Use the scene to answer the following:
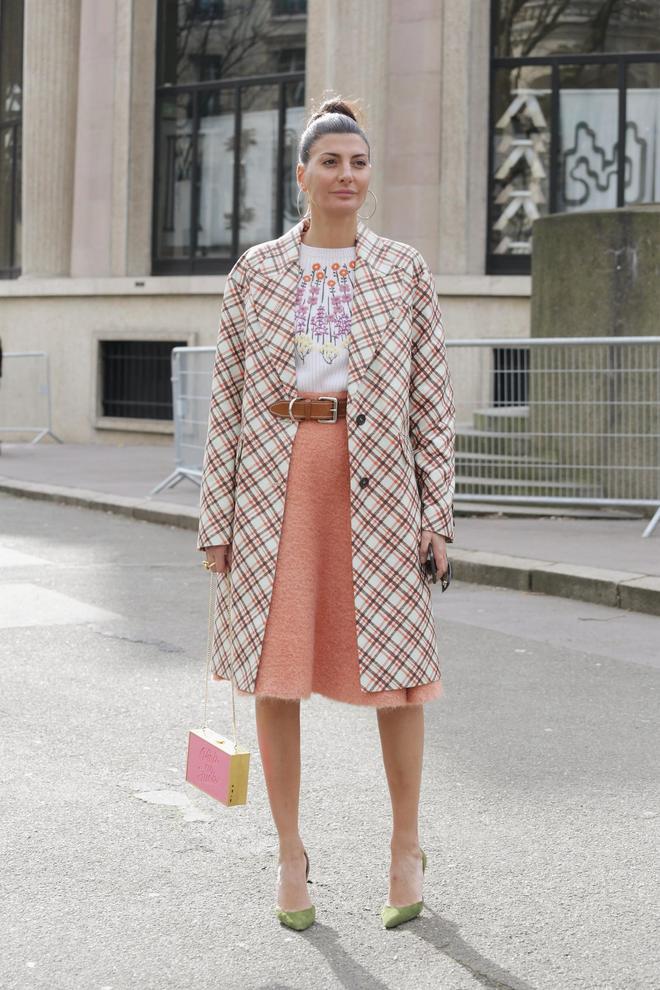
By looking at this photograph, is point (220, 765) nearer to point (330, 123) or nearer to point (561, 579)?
point (330, 123)

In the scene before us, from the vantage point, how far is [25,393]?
22938 mm

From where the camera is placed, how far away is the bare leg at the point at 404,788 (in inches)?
149

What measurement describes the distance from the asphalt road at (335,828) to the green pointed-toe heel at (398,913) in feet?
0.11

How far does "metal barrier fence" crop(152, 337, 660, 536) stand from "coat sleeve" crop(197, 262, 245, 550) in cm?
730

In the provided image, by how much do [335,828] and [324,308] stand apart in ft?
5.19

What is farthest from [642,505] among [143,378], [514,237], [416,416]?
[143,378]

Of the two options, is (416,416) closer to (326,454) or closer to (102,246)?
(326,454)

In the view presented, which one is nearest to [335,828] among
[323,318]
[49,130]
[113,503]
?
[323,318]

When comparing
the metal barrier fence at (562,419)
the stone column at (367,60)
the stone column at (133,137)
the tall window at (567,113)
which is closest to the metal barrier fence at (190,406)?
the metal barrier fence at (562,419)

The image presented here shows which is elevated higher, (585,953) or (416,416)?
(416,416)

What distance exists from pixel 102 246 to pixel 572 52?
7.37 meters

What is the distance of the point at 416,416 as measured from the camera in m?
3.79

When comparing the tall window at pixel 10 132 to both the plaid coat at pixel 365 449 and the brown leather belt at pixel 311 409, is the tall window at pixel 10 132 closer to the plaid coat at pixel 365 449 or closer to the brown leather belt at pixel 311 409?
the plaid coat at pixel 365 449

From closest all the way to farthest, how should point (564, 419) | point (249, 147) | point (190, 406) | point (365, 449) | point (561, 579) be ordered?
point (365, 449)
point (561, 579)
point (564, 419)
point (190, 406)
point (249, 147)
